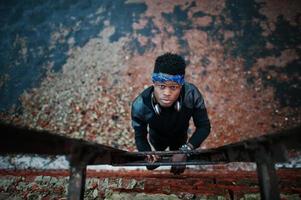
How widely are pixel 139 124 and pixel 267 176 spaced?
1639mm

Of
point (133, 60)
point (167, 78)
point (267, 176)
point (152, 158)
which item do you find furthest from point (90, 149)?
point (133, 60)

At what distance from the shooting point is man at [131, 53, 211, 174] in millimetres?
2344

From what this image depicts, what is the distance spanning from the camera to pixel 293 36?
228 inches

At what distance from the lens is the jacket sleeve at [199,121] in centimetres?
256

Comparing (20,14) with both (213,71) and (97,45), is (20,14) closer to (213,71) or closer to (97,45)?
(97,45)

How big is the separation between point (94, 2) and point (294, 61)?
184 inches

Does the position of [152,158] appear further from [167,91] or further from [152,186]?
[152,186]

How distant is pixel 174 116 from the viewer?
2.62m

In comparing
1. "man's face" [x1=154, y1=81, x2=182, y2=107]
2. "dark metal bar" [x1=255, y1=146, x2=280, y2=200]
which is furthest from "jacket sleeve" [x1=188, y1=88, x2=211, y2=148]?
"dark metal bar" [x1=255, y1=146, x2=280, y2=200]

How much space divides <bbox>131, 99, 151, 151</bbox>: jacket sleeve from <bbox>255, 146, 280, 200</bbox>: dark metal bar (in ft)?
4.94

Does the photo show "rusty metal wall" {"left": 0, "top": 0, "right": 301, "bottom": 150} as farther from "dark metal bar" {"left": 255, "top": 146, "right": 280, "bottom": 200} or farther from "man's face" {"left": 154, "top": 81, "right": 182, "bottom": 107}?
"dark metal bar" {"left": 255, "top": 146, "right": 280, "bottom": 200}

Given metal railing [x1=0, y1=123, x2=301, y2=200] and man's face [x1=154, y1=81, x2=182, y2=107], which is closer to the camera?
metal railing [x1=0, y1=123, x2=301, y2=200]

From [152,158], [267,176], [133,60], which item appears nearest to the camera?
[267,176]

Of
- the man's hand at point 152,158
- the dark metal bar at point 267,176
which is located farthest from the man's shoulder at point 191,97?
the dark metal bar at point 267,176
